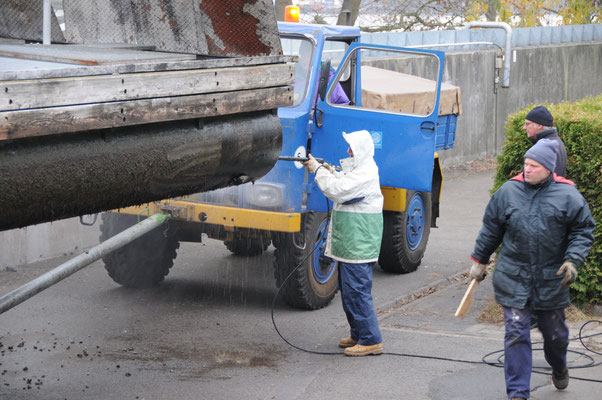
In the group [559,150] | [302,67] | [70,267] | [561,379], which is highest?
[302,67]

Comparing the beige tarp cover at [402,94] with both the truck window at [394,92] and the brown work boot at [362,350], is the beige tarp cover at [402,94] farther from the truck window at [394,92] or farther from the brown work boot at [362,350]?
the brown work boot at [362,350]

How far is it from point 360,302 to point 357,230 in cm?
53

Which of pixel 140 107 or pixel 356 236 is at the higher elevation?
pixel 140 107

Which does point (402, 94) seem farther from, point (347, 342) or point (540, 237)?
point (540, 237)

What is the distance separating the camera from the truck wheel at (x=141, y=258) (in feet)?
27.9

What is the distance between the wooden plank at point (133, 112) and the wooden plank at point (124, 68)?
141 mm

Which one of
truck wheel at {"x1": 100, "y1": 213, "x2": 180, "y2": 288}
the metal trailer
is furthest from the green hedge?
truck wheel at {"x1": 100, "y1": 213, "x2": 180, "y2": 288}

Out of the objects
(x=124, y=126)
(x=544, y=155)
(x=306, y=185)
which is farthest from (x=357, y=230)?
(x=124, y=126)

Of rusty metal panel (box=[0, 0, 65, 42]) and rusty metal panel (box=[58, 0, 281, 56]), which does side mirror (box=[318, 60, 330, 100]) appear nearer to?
rusty metal panel (box=[58, 0, 281, 56])

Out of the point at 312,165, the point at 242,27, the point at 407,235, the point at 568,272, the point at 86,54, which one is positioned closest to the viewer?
the point at 86,54

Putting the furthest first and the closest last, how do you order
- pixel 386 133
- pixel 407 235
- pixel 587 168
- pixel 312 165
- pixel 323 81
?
1. pixel 407 235
2. pixel 386 133
3. pixel 323 81
4. pixel 587 168
5. pixel 312 165

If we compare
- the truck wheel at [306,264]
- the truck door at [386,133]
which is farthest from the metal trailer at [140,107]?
the truck wheel at [306,264]

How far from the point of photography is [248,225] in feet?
24.7

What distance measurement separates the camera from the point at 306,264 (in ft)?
25.3
